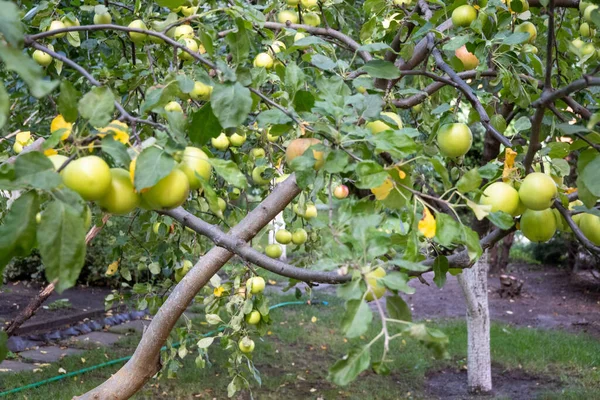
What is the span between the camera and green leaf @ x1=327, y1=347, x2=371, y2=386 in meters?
0.84

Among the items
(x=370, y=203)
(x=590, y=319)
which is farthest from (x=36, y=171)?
(x=590, y=319)

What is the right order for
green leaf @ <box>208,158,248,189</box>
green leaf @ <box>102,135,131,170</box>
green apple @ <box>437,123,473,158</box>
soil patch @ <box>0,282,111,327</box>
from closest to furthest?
green leaf @ <box>102,135,131,170</box>, green leaf @ <box>208,158,248,189</box>, green apple @ <box>437,123,473,158</box>, soil patch @ <box>0,282,111,327</box>

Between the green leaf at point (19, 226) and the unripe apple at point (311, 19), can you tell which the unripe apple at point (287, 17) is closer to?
the unripe apple at point (311, 19)

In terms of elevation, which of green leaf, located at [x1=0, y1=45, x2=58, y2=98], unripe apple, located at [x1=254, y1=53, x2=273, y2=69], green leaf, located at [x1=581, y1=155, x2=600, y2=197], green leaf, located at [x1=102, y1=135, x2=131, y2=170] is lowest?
green leaf, located at [x1=581, y1=155, x2=600, y2=197]

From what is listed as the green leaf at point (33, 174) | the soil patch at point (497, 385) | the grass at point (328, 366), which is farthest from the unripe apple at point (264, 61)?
the soil patch at point (497, 385)

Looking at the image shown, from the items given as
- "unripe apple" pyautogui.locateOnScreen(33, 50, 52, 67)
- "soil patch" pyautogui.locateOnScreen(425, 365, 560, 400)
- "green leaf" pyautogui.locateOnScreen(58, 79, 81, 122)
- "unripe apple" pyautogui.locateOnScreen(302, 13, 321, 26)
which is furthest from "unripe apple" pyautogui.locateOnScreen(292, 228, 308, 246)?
"soil patch" pyautogui.locateOnScreen(425, 365, 560, 400)

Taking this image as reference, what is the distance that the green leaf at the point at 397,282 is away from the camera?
89cm

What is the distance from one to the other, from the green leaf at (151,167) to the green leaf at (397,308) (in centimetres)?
46

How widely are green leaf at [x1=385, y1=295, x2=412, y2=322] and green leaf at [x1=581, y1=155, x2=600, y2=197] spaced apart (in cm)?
42

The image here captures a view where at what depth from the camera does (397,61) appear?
2.23 metres

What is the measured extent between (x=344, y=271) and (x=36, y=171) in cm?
48

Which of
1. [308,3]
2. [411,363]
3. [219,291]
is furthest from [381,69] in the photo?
[411,363]

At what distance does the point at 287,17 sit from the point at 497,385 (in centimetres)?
421

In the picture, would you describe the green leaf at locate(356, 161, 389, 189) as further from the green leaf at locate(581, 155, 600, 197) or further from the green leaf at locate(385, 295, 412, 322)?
the green leaf at locate(581, 155, 600, 197)
